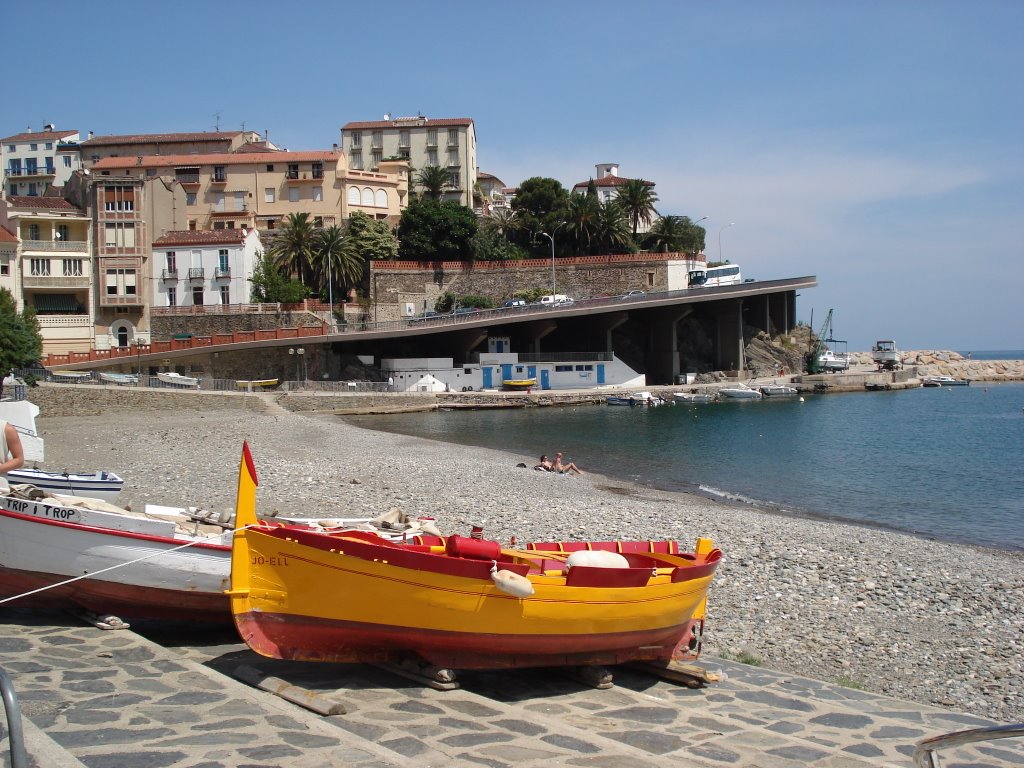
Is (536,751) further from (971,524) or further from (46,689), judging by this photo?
(971,524)

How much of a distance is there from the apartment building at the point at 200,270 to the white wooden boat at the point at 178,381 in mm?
11815

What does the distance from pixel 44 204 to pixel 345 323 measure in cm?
2156

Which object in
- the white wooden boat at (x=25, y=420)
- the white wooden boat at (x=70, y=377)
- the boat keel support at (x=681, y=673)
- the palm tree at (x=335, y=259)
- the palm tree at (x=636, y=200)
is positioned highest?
the palm tree at (x=636, y=200)

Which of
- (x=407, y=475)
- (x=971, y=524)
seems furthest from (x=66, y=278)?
(x=971, y=524)

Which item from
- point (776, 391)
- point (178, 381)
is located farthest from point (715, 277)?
point (178, 381)

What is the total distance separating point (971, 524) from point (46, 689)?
20468 millimetres

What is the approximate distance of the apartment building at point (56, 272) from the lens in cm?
5444

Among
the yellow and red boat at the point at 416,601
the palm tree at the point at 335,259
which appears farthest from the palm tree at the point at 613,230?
the yellow and red boat at the point at 416,601

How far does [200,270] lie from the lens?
188ft

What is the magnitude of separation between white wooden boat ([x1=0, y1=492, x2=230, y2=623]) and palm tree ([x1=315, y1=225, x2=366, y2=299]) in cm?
5241

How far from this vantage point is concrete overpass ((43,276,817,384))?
5134 centimetres

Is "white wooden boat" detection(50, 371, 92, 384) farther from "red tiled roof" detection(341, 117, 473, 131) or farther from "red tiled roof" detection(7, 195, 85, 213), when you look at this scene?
"red tiled roof" detection(341, 117, 473, 131)

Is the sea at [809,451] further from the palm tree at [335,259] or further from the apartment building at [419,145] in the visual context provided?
the apartment building at [419,145]

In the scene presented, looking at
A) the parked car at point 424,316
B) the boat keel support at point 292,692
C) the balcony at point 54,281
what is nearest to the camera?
the boat keel support at point 292,692
